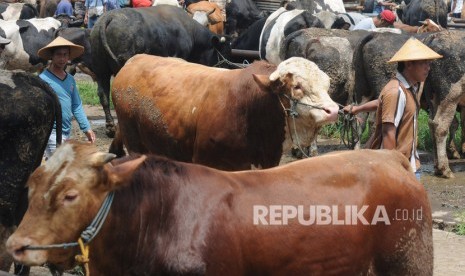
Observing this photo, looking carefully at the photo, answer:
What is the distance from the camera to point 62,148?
446 cm

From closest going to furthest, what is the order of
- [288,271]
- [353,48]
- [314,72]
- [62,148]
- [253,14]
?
1. [62,148]
2. [288,271]
3. [314,72]
4. [353,48]
5. [253,14]

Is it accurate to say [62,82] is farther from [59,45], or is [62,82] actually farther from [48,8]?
[48,8]

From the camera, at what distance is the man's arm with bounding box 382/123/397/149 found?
256 inches

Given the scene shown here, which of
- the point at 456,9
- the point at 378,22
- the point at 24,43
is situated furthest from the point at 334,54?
the point at 456,9

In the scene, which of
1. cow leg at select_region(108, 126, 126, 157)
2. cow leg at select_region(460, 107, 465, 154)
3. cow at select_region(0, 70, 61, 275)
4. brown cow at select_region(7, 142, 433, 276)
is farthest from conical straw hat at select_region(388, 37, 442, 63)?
cow leg at select_region(460, 107, 465, 154)

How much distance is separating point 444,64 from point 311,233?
25.9ft

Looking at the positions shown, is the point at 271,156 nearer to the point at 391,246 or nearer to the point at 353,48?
the point at 391,246

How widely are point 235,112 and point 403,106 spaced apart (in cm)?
155

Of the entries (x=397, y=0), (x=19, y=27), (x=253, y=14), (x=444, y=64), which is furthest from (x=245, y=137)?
(x=397, y=0)

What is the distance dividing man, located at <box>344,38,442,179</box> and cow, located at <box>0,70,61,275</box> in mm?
2174

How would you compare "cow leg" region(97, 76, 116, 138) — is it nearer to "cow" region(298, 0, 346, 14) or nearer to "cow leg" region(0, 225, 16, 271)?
"cow" region(298, 0, 346, 14)

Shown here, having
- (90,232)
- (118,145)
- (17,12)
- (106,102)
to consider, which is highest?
(90,232)

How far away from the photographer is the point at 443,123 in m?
12.4

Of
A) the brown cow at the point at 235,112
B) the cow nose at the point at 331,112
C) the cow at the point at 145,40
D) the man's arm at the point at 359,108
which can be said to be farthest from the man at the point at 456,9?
the man's arm at the point at 359,108
